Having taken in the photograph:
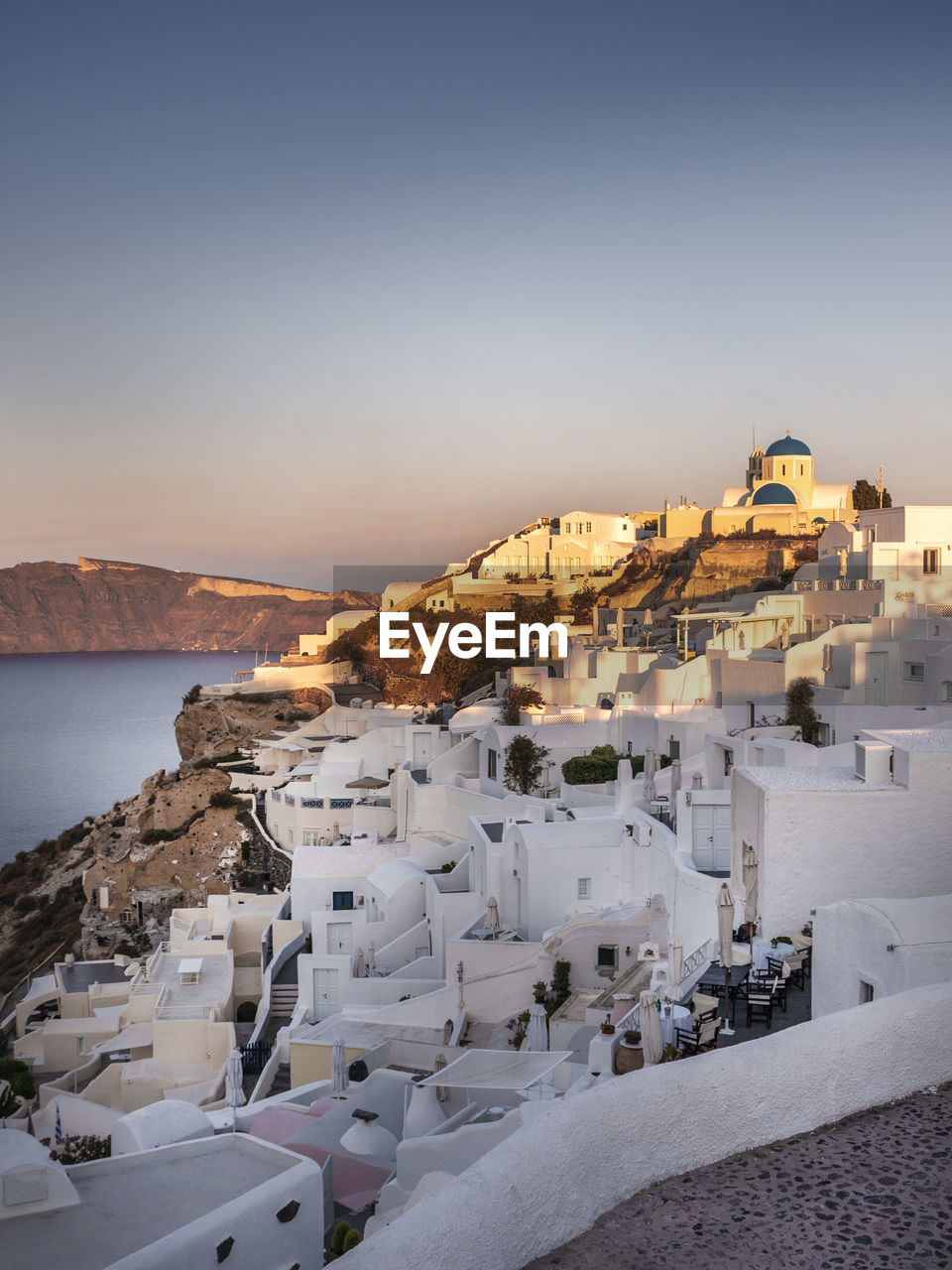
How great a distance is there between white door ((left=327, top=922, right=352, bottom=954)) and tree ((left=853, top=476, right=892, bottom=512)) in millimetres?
27389

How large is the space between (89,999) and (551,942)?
11794 millimetres

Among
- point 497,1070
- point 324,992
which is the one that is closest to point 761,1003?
point 497,1070

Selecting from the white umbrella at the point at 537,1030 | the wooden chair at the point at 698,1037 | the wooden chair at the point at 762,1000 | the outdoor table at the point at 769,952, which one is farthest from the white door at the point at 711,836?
the wooden chair at the point at 698,1037

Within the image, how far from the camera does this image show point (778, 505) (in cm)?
4028

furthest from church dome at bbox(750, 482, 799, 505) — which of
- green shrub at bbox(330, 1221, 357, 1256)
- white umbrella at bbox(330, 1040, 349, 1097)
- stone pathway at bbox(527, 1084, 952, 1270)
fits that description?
stone pathway at bbox(527, 1084, 952, 1270)

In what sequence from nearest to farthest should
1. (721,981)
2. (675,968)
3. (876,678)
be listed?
(721,981) → (675,968) → (876,678)

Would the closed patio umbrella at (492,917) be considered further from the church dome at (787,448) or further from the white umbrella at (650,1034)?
the church dome at (787,448)

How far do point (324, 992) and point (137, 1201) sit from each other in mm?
10300

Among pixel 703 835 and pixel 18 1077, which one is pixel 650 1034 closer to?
pixel 703 835

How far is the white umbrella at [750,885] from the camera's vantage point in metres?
9.41

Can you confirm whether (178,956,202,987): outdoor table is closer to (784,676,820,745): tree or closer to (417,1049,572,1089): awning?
(417,1049,572,1089): awning

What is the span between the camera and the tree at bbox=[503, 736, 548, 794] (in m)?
20.7

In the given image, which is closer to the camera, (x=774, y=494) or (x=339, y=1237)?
(x=339, y=1237)

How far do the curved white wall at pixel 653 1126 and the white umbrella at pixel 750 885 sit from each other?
4.20 metres
